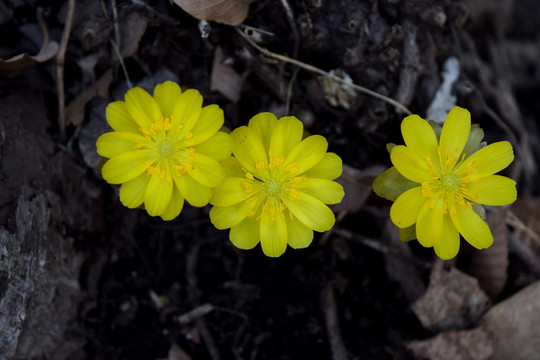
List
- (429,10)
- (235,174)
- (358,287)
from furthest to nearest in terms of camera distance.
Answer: (358,287) → (429,10) → (235,174)

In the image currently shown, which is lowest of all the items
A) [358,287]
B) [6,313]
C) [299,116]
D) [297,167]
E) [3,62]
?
[358,287]

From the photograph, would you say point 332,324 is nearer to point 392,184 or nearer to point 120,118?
point 392,184

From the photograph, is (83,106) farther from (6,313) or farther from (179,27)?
(6,313)

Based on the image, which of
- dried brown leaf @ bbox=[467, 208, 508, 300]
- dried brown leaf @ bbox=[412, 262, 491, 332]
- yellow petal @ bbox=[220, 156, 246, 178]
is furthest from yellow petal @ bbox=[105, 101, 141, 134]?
dried brown leaf @ bbox=[467, 208, 508, 300]

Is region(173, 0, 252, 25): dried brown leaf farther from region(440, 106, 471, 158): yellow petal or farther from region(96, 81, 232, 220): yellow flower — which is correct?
region(440, 106, 471, 158): yellow petal

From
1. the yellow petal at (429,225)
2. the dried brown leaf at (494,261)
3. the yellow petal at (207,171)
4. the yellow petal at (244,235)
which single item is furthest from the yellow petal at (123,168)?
the dried brown leaf at (494,261)

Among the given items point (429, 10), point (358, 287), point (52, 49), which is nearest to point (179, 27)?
point (52, 49)
